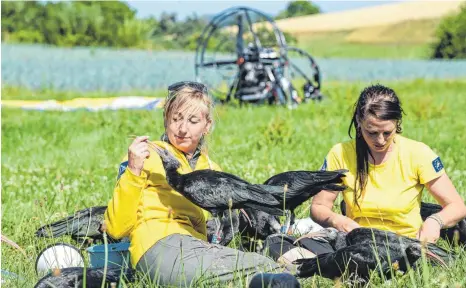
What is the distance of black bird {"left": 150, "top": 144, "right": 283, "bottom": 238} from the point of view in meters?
3.66

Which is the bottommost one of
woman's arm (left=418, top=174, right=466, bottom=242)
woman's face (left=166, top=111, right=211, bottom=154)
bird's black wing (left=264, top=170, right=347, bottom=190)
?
woman's arm (left=418, top=174, right=466, bottom=242)

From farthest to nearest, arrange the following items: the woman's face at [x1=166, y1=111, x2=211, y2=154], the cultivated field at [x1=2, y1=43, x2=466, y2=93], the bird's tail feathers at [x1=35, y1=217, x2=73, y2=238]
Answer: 1. the cultivated field at [x1=2, y1=43, x2=466, y2=93]
2. the bird's tail feathers at [x1=35, y1=217, x2=73, y2=238]
3. the woman's face at [x1=166, y1=111, x2=211, y2=154]

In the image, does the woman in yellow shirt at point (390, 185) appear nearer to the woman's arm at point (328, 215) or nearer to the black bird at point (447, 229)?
the woman's arm at point (328, 215)

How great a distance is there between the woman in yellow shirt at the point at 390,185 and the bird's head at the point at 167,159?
1.14m

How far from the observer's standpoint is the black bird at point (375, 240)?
12.6 ft

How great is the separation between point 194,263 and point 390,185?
1389 mm

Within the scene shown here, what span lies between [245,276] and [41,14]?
152ft

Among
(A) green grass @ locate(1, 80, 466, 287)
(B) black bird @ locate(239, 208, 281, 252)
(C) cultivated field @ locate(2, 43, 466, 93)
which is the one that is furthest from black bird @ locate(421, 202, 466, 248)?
(C) cultivated field @ locate(2, 43, 466, 93)

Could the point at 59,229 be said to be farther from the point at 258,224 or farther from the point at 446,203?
the point at 446,203

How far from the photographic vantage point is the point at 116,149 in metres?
9.41

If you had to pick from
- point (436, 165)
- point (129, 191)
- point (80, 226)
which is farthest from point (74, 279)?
point (436, 165)

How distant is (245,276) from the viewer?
3.65 m

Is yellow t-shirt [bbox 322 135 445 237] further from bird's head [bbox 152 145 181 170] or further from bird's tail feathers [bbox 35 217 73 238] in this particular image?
bird's tail feathers [bbox 35 217 73 238]

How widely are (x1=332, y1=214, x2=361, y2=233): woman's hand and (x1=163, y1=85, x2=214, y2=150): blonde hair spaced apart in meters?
0.90
